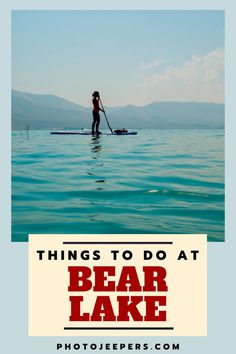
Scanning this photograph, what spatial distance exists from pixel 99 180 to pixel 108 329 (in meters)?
Result: 3.91

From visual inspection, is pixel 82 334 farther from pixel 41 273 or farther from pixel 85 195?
pixel 85 195

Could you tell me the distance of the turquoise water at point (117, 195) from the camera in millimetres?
6547

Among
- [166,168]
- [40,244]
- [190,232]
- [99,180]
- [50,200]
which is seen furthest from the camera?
[166,168]

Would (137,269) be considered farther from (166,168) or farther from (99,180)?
(166,168)

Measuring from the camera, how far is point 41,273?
546cm

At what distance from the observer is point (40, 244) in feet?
18.5

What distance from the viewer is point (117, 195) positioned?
25.5 ft

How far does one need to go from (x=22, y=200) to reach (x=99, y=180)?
1.65 m

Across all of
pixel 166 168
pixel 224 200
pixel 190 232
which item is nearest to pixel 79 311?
pixel 190 232

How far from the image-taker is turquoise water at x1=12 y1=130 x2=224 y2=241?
6.55m

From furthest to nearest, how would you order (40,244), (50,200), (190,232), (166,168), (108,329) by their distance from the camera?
(166,168)
(50,200)
(190,232)
(40,244)
(108,329)

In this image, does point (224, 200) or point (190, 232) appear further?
point (224, 200)

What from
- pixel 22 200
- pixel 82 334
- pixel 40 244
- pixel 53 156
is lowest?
pixel 82 334

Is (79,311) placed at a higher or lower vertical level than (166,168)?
lower
